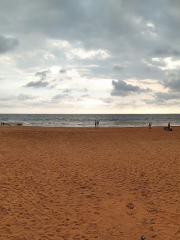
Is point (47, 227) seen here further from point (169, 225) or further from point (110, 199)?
point (169, 225)

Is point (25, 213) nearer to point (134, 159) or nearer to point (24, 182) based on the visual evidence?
point (24, 182)

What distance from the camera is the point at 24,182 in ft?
29.5

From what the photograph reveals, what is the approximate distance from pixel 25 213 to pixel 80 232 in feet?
6.62

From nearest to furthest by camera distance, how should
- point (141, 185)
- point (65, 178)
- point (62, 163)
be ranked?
point (141, 185)
point (65, 178)
point (62, 163)

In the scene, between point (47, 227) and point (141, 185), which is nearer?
point (47, 227)

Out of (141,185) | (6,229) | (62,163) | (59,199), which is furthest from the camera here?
(62,163)

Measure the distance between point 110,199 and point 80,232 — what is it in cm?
233

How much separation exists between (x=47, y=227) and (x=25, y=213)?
112 centimetres

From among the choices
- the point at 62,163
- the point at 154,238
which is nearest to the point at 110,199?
the point at 154,238

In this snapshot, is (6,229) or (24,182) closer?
(6,229)

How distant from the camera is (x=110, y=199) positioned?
740 cm

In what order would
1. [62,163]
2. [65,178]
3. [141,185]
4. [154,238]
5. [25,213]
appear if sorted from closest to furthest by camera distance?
[154,238] → [25,213] → [141,185] → [65,178] → [62,163]

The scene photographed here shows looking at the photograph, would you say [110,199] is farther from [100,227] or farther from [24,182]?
[24,182]

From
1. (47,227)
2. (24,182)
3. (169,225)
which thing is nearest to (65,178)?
(24,182)
